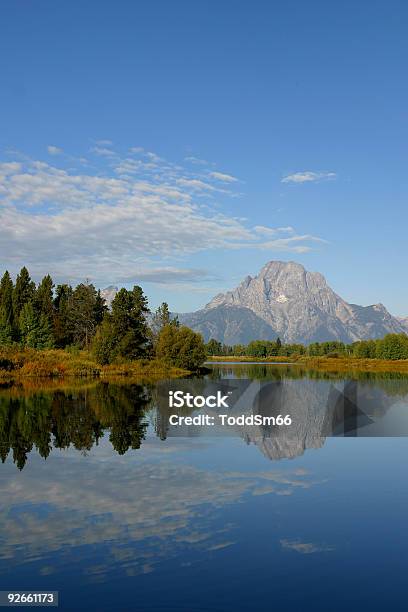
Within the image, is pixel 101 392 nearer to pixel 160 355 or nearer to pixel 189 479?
pixel 189 479

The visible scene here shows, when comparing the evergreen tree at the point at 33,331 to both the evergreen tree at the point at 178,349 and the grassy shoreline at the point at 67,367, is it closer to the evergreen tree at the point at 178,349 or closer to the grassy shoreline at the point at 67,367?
the grassy shoreline at the point at 67,367

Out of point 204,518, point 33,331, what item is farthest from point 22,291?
point 204,518

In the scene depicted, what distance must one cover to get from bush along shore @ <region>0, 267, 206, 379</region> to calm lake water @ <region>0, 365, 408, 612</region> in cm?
5664

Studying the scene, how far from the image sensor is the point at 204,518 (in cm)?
1628

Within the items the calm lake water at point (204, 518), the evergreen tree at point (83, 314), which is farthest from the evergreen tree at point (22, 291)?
the calm lake water at point (204, 518)

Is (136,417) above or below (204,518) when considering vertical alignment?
below

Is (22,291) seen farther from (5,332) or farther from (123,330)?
(123,330)

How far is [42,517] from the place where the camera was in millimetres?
16375

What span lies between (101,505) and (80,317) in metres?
125

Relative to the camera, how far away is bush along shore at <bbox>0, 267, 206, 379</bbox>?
3541 inches

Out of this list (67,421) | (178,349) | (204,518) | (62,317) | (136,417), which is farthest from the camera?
(62,317)

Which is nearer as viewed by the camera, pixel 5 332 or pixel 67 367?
pixel 67 367

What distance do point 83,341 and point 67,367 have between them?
178 feet

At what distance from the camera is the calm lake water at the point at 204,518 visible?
37.6 ft
